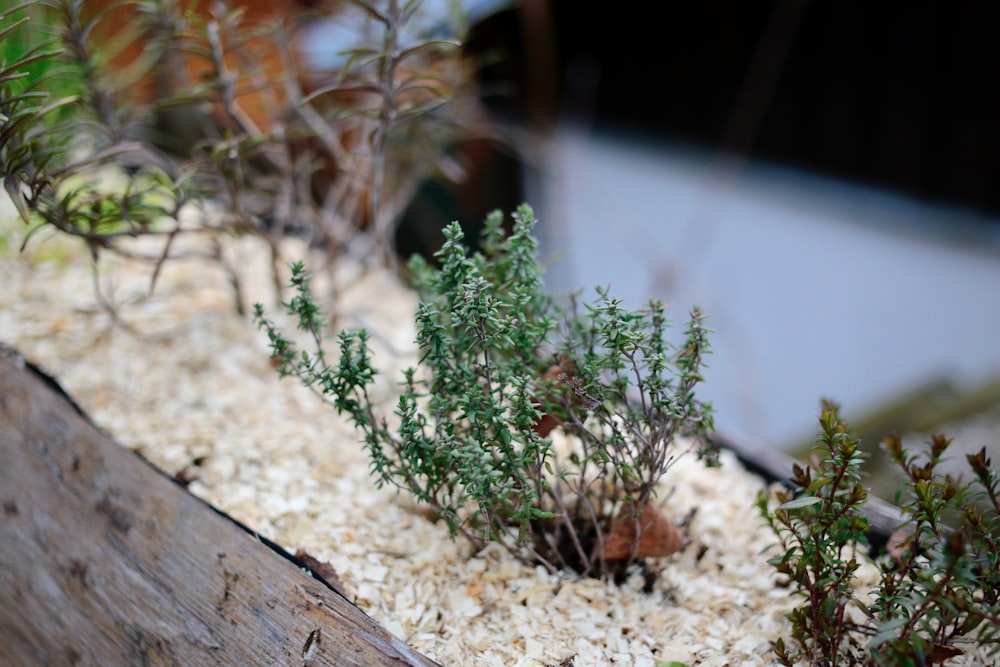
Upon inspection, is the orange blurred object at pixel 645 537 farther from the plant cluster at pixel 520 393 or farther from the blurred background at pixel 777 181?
the blurred background at pixel 777 181

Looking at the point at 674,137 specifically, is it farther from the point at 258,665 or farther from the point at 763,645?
the point at 258,665

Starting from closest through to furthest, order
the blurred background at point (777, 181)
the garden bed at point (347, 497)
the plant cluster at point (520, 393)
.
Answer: the plant cluster at point (520, 393) < the garden bed at point (347, 497) < the blurred background at point (777, 181)

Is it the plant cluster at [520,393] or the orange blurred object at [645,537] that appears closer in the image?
the plant cluster at [520,393]

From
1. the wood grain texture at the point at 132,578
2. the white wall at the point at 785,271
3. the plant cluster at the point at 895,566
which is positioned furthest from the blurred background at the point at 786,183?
the wood grain texture at the point at 132,578

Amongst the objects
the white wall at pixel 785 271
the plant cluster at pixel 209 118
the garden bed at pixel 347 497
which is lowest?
the garden bed at pixel 347 497

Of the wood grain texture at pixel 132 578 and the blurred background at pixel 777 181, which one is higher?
the blurred background at pixel 777 181

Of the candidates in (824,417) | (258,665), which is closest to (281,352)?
(258,665)
